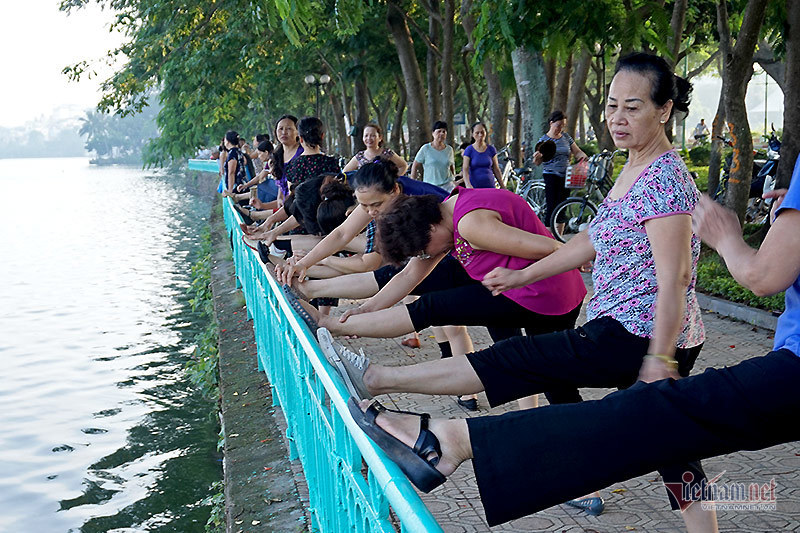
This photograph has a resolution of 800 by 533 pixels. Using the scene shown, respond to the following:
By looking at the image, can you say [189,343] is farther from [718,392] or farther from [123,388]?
[718,392]

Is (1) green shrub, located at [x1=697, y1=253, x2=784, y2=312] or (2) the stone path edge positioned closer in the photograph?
(2) the stone path edge

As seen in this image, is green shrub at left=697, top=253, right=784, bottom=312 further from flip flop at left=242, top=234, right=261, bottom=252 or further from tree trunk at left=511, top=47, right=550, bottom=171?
flip flop at left=242, top=234, right=261, bottom=252

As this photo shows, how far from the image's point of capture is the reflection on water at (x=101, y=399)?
6953mm

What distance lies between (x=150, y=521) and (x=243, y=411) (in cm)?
128

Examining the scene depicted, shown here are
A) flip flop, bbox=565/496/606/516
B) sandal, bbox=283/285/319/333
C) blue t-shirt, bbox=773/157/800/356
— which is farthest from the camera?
flip flop, bbox=565/496/606/516

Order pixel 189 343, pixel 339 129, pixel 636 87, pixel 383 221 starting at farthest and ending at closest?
1. pixel 339 129
2. pixel 189 343
3. pixel 383 221
4. pixel 636 87

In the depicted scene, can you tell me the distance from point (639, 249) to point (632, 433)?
91cm

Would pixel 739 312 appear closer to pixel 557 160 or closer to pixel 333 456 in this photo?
pixel 557 160

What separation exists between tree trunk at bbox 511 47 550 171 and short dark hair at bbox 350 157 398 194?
558 centimetres

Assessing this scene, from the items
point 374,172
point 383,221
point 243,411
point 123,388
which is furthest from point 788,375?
point 123,388

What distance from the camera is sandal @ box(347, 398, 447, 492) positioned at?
212 centimetres

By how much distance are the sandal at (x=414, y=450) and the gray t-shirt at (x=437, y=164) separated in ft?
27.9

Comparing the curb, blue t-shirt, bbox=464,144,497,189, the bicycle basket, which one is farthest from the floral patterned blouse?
blue t-shirt, bbox=464,144,497,189

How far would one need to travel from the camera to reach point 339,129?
28453mm
